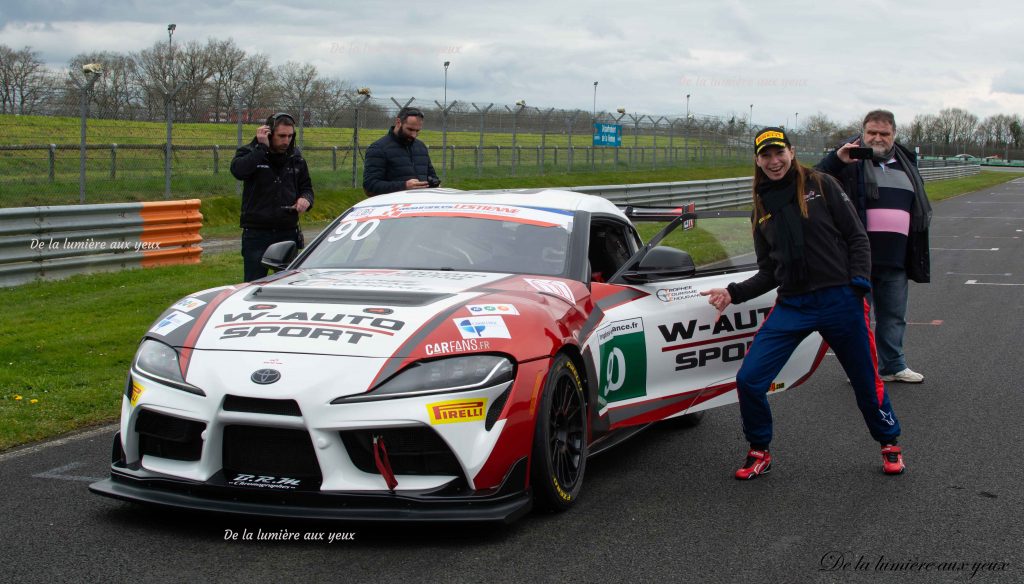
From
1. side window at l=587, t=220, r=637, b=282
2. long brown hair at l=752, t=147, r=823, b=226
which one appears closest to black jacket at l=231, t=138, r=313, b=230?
side window at l=587, t=220, r=637, b=282

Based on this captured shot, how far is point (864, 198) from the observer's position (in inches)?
296

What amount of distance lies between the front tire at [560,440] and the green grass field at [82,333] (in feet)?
5.71

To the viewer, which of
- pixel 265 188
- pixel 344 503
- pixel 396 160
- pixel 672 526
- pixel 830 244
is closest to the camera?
pixel 344 503

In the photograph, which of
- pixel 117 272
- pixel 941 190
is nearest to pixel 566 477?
pixel 117 272

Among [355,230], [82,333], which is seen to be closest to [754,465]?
[355,230]

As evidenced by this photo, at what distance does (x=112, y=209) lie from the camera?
14031mm

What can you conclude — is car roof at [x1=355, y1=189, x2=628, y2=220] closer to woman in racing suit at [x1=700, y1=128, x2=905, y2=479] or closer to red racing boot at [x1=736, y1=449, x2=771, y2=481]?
woman in racing suit at [x1=700, y1=128, x2=905, y2=479]

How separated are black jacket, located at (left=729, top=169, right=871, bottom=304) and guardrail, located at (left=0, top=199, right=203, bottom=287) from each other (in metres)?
9.47

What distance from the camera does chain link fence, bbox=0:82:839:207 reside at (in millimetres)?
18688

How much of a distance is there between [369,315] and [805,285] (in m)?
2.19

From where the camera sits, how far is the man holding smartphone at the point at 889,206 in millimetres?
→ 7441

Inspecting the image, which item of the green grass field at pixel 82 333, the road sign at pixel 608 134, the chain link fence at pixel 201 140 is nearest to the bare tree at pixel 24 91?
the chain link fence at pixel 201 140

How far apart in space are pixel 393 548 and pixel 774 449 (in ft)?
8.83

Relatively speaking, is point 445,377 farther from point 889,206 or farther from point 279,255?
point 889,206
